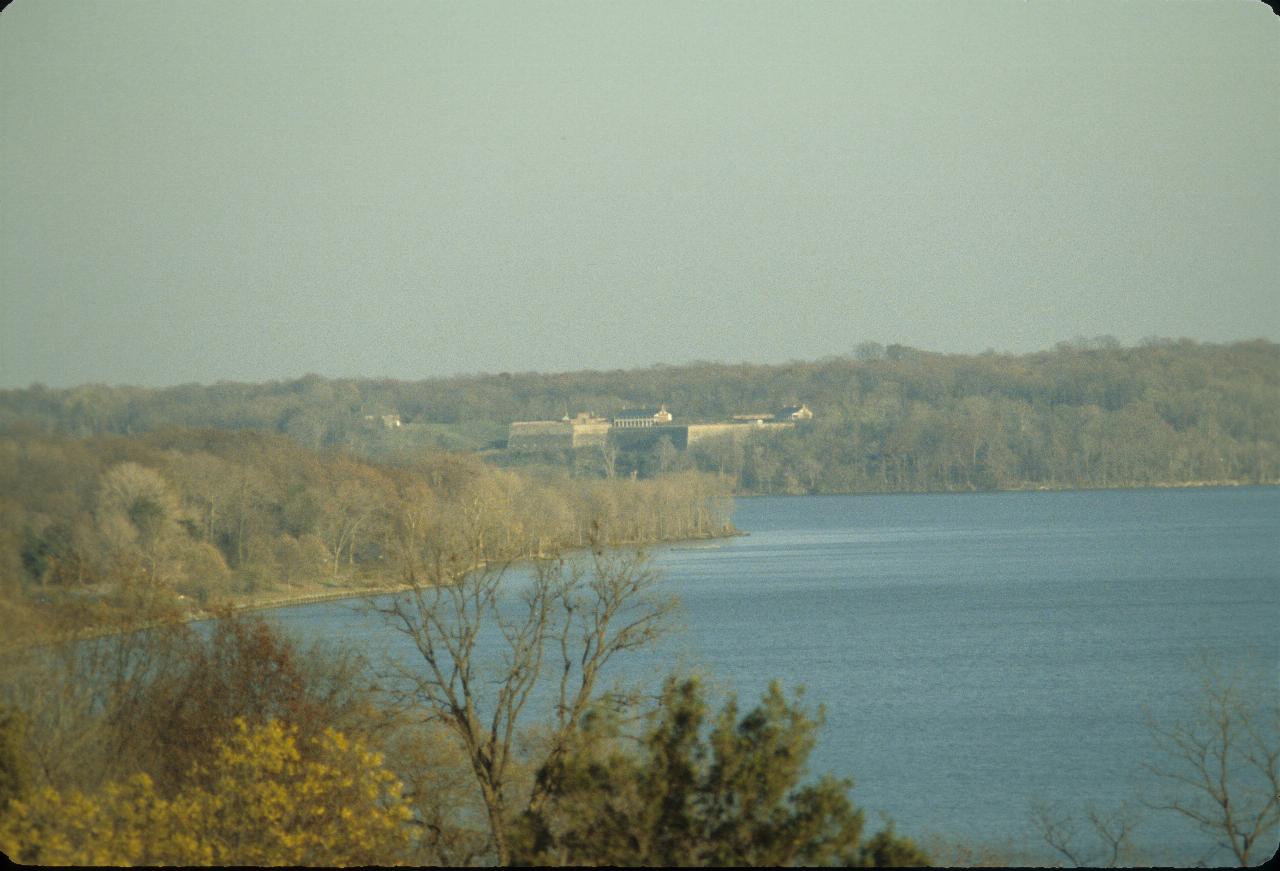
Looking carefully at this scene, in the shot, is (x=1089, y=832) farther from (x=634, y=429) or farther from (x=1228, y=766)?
(x=634, y=429)

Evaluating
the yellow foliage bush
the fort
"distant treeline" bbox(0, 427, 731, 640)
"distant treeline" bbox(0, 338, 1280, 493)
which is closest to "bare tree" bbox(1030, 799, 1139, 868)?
"distant treeline" bbox(0, 427, 731, 640)

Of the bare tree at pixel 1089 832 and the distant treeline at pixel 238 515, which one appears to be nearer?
the bare tree at pixel 1089 832

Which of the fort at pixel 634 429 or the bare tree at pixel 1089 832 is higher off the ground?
the fort at pixel 634 429

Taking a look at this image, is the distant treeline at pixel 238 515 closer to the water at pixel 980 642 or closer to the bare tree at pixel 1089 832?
the water at pixel 980 642

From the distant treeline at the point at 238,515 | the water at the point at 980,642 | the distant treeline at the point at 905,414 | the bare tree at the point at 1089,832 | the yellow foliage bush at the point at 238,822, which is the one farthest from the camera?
the distant treeline at the point at 905,414

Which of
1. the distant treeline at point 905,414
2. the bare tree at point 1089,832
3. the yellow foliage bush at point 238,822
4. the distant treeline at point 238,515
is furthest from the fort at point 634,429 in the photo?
the yellow foliage bush at point 238,822

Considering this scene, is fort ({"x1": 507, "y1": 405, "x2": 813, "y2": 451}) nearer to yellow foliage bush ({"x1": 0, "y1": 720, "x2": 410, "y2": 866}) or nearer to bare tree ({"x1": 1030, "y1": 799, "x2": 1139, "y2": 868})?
bare tree ({"x1": 1030, "y1": 799, "x2": 1139, "y2": 868})

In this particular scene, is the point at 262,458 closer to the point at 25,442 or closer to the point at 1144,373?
the point at 25,442
